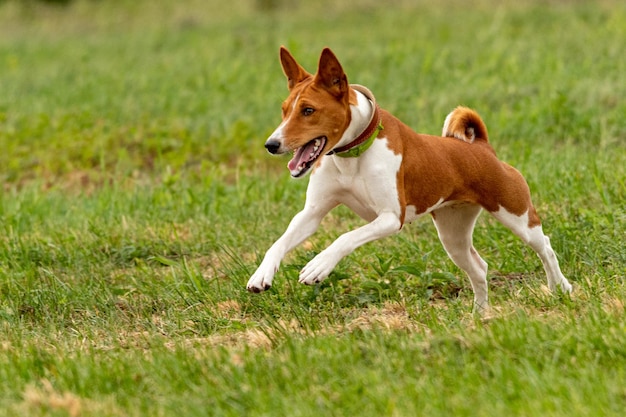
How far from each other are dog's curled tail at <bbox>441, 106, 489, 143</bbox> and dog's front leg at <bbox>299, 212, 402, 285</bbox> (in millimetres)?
1009

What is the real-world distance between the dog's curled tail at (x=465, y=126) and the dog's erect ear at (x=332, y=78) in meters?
1.11

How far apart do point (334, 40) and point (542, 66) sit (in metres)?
5.68

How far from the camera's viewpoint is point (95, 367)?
481 centimetres

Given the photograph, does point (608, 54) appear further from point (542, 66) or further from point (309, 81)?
point (309, 81)

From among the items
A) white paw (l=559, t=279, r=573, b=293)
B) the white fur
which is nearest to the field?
white paw (l=559, t=279, r=573, b=293)

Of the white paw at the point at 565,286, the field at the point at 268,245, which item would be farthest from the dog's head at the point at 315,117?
the white paw at the point at 565,286

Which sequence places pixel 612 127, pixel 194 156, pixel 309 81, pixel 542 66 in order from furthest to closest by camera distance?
pixel 542 66
pixel 194 156
pixel 612 127
pixel 309 81

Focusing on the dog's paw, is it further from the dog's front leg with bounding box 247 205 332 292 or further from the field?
the field

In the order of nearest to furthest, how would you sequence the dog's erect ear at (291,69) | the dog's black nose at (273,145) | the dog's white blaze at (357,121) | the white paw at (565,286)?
the dog's black nose at (273,145)
the dog's white blaze at (357,121)
the dog's erect ear at (291,69)
the white paw at (565,286)

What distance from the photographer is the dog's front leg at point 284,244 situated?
532 centimetres

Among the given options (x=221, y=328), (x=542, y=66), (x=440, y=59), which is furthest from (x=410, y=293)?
(x=440, y=59)

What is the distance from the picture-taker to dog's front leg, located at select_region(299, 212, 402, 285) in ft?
17.3

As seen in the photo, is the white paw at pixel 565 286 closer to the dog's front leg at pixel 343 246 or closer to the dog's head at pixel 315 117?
the dog's front leg at pixel 343 246

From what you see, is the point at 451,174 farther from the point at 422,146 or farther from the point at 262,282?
the point at 262,282
